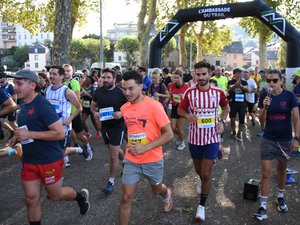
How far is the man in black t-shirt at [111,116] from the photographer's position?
529cm

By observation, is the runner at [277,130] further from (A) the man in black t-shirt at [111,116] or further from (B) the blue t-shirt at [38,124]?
(B) the blue t-shirt at [38,124]

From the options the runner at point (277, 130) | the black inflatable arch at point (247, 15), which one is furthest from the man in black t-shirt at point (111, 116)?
the black inflatable arch at point (247, 15)

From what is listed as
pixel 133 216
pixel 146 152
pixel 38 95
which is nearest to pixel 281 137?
pixel 146 152

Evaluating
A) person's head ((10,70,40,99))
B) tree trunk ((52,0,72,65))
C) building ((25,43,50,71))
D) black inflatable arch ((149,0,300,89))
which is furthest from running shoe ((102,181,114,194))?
building ((25,43,50,71))

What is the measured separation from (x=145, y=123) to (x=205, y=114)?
44.6 inches

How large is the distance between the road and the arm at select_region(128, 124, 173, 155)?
1344 millimetres

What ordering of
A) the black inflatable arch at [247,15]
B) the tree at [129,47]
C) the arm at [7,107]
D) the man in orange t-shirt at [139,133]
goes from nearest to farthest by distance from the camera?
1. the man in orange t-shirt at [139,133]
2. the arm at [7,107]
3. the black inflatable arch at [247,15]
4. the tree at [129,47]

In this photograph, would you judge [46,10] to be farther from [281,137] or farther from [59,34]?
[281,137]

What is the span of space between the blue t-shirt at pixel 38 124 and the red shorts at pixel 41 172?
43mm

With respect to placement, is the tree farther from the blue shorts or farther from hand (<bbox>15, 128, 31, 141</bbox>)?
hand (<bbox>15, 128, 31, 141</bbox>)

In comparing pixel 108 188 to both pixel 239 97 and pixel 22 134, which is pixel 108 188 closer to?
pixel 22 134

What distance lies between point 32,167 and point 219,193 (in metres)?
3.10

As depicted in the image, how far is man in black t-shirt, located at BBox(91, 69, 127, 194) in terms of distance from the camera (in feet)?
17.4

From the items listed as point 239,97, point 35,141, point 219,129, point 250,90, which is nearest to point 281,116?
point 219,129
